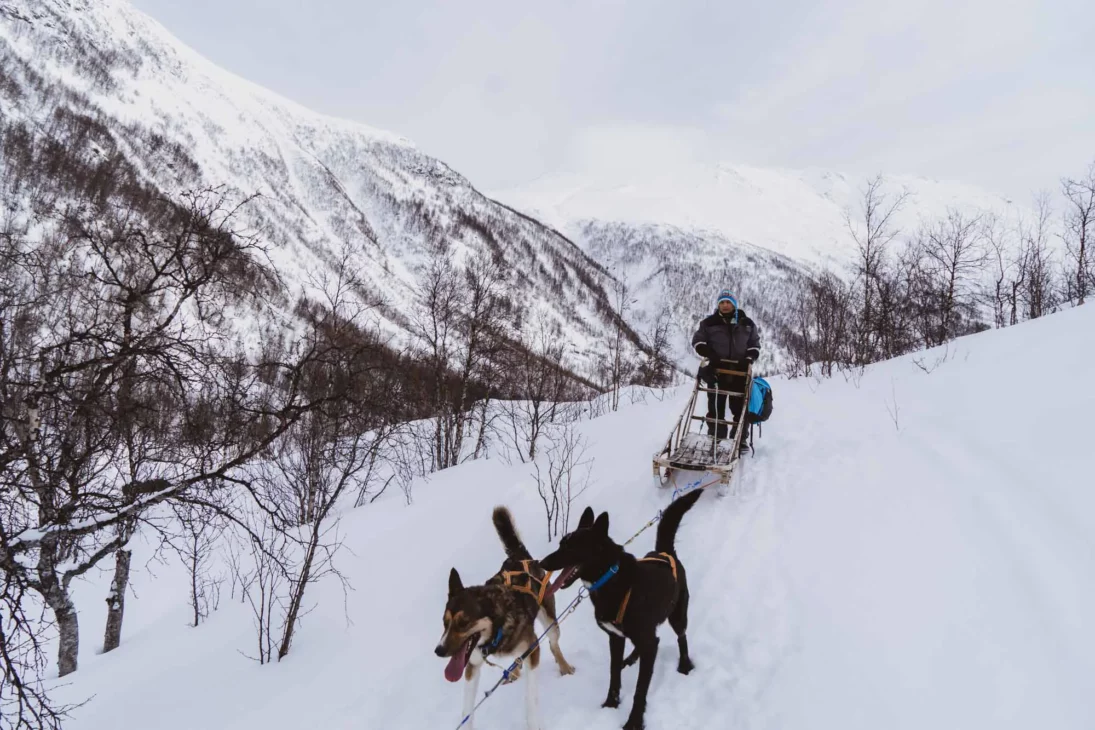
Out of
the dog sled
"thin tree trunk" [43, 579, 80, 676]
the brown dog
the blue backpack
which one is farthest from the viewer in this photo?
"thin tree trunk" [43, 579, 80, 676]

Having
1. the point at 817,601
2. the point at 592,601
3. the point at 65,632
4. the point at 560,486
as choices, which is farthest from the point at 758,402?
the point at 65,632

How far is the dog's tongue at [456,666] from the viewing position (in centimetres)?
262

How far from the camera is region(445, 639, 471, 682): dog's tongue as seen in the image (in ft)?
8.59

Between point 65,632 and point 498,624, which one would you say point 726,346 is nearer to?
point 498,624

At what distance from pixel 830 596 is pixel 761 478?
263 cm

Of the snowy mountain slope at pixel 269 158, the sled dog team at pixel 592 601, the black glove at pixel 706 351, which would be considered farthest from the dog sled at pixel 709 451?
the snowy mountain slope at pixel 269 158

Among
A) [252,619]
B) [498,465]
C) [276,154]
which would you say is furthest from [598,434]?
[276,154]

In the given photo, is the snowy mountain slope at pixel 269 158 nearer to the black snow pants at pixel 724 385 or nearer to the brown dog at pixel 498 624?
the black snow pants at pixel 724 385

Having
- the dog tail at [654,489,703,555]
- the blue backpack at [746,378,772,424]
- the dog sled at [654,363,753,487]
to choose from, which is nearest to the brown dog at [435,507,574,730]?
the dog tail at [654,489,703,555]

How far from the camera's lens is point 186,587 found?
12219 mm

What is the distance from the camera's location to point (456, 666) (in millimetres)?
2699

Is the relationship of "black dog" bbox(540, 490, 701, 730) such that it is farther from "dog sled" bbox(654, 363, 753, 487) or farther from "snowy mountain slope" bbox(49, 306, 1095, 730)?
"dog sled" bbox(654, 363, 753, 487)

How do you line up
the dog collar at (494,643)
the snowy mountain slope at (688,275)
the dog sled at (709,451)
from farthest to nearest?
the snowy mountain slope at (688,275) → the dog sled at (709,451) → the dog collar at (494,643)

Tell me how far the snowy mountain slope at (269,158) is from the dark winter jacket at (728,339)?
Result: 1737 inches
